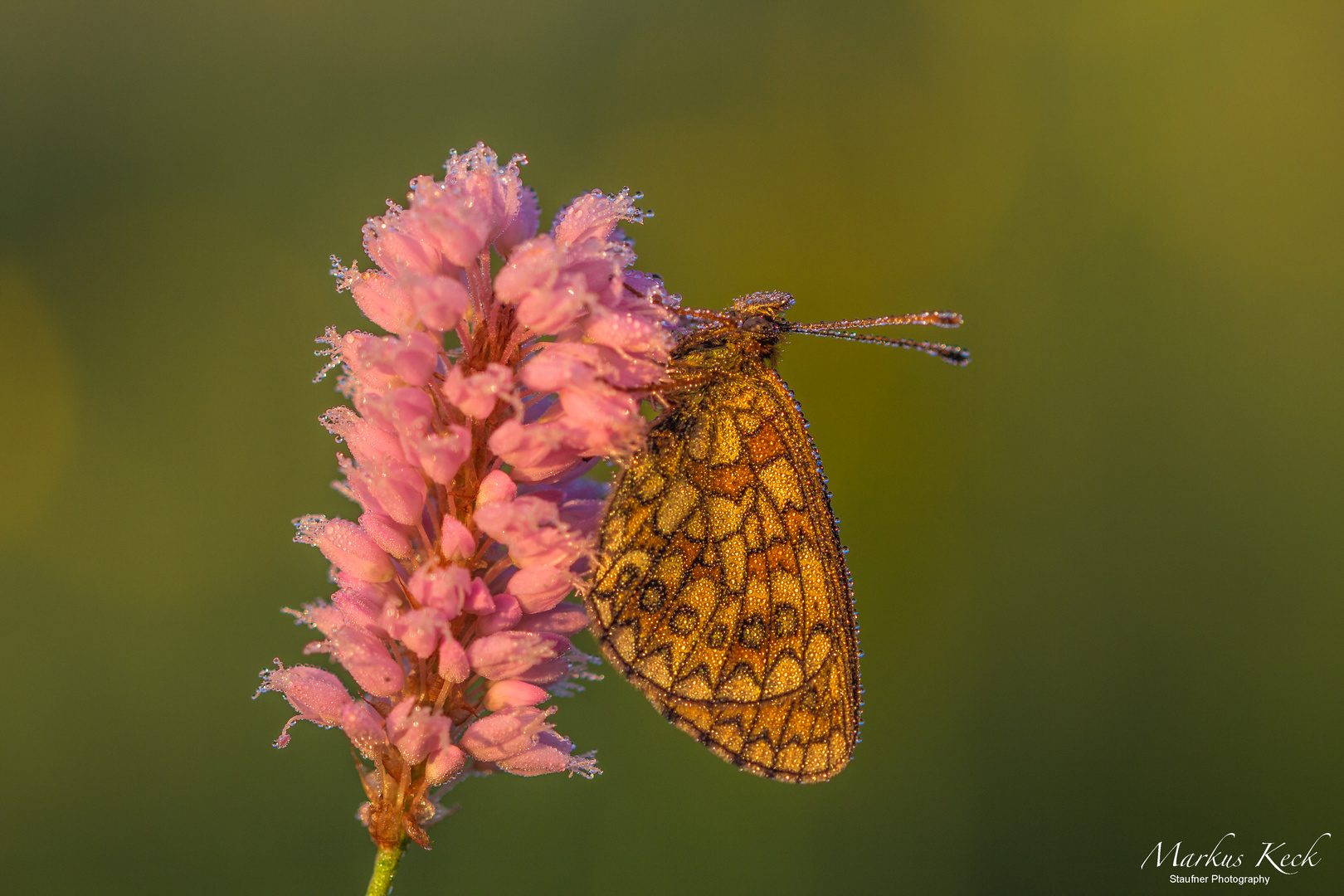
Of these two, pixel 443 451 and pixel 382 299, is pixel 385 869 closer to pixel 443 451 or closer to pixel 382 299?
pixel 443 451

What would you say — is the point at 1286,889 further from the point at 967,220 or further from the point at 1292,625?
the point at 967,220

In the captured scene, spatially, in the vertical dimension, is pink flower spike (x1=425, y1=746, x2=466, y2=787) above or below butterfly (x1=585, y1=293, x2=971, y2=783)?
below

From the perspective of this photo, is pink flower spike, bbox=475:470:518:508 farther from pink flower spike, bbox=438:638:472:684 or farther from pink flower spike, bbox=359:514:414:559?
pink flower spike, bbox=438:638:472:684

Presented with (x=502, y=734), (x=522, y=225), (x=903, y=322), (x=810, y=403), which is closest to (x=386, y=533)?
(x=502, y=734)

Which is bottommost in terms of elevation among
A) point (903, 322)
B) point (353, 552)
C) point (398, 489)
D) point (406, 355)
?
point (353, 552)

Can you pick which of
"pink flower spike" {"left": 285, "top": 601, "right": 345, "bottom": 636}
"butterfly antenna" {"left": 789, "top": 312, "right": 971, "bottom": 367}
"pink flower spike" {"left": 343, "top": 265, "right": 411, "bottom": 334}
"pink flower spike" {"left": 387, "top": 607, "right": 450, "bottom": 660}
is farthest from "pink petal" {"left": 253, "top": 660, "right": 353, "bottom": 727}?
"butterfly antenna" {"left": 789, "top": 312, "right": 971, "bottom": 367}

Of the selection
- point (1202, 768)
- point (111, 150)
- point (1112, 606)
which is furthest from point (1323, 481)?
point (111, 150)
